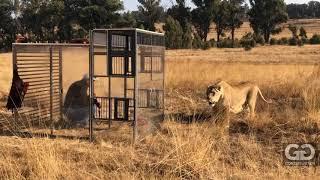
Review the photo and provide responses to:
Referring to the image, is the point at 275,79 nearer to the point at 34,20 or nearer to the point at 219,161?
the point at 219,161

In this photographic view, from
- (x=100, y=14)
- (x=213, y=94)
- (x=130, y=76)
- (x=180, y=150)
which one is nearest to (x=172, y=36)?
(x=100, y=14)

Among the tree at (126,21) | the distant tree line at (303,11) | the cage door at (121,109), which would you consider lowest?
the cage door at (121,109)

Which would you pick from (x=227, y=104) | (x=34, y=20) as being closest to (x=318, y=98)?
(x=227, y=104)

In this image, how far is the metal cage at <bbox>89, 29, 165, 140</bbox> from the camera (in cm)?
811

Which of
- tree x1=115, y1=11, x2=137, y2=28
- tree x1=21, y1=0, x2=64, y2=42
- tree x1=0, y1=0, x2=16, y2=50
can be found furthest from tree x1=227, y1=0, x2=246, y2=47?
tree x1=0, y1=0, x2=16, y2=50

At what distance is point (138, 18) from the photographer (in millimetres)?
76188

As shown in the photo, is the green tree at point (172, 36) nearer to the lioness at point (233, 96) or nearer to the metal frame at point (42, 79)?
the lioness at point (233, 96)

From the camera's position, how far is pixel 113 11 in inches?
2501

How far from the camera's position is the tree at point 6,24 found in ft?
219

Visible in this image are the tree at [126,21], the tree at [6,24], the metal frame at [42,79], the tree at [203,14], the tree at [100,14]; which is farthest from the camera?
the tree at [203,14]

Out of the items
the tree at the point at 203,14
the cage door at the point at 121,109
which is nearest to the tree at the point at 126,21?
the tree at the point at 203,14

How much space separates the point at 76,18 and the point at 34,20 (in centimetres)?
789

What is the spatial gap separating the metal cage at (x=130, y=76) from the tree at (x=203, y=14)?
64076 mm

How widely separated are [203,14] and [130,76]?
66.4m
